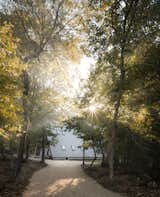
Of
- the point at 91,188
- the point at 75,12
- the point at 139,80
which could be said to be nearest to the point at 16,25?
the point at 75,12

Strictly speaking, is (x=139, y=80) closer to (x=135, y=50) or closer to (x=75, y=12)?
(x=135, y=50)

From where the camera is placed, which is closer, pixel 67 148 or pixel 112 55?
pixel 112 55

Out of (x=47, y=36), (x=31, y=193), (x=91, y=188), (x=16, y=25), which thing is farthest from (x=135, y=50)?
(x=31, y=193)

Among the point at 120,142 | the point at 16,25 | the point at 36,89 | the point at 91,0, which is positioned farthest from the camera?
the point at 36,89

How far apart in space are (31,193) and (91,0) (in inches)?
395

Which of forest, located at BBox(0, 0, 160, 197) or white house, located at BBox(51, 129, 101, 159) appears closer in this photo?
forest, located at BBox(0, 0, 160, 197)

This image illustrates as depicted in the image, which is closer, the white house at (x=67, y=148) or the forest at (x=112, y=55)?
the forest at (x=112, y=55)

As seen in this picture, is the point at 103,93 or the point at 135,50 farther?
the point at 103,93

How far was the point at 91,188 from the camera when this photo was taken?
10203 mm

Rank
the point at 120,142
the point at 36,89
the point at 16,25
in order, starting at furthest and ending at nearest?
the point at 36,89 → the point at 120,142 → the point at 16,25

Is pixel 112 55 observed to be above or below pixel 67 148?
above

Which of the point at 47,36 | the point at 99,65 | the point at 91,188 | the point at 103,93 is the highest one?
the point at 47,36

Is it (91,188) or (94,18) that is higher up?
(94,18)

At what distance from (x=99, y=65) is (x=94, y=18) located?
2835 millimetres
